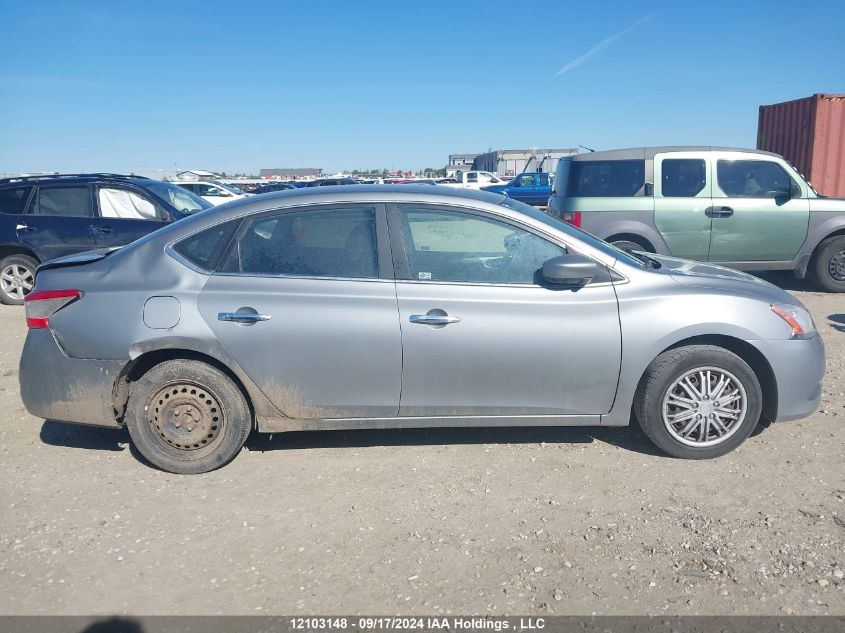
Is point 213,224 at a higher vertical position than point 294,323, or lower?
higher

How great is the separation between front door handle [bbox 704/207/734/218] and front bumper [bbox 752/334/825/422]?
4.86m

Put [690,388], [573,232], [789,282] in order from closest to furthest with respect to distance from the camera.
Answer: [690,388], [573,232], [789,282]

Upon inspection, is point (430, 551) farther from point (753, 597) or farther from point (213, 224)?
point (213, 224)

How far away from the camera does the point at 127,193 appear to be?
9.30m

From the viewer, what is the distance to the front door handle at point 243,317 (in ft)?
13.1

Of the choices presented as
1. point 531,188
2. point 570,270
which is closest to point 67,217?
point 570,270

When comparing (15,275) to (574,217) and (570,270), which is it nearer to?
(574,217)

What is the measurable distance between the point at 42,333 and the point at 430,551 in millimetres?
2641

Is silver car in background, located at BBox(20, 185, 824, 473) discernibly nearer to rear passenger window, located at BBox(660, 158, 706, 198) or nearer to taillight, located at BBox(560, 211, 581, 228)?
taillight, located at BBox(560, 211, 581, 228)

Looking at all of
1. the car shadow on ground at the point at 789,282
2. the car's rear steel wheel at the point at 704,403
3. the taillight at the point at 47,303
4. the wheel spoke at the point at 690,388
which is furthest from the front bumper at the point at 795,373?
the car shadow on ground at the point at 789,282

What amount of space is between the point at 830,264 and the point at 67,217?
33.2ft

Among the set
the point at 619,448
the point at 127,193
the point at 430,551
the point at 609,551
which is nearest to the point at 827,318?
the point at 619,448

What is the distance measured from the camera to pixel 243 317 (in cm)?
398

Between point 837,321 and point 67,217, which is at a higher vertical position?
point 67,217
